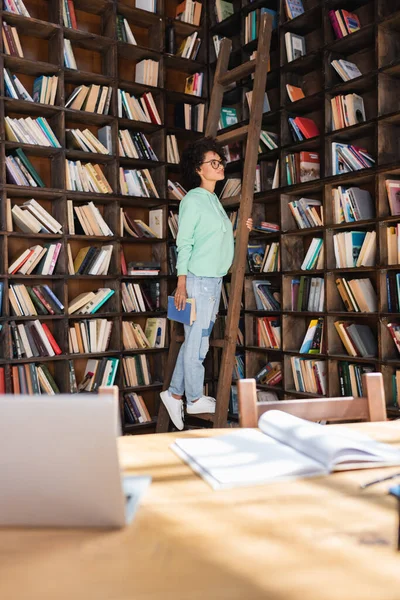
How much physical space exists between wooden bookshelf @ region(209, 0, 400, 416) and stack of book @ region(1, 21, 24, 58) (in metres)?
1.47

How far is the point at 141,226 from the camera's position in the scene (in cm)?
410

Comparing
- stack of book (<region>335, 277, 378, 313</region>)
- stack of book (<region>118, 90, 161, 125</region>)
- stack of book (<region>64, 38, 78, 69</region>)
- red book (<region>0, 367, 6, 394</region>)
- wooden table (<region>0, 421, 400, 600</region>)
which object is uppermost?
stack of book (<region>64, 38, 78, 69</region>)

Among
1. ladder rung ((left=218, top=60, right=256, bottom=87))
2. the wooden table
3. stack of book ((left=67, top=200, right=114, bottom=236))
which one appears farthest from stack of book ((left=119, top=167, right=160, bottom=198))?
the wooden table

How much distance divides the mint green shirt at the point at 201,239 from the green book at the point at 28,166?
89cm

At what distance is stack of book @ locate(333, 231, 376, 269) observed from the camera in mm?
3297

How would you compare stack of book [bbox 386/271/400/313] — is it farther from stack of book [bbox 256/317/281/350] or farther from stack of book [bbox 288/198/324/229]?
stack of book [bbox 256/317/281/350]

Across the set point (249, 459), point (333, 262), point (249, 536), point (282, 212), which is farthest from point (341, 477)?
point (282, 212)

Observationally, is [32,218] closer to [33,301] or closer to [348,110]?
[33,301]

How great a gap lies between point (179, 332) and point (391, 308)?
1309 mm

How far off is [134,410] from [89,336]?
0.60 metres

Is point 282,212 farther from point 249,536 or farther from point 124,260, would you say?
point 249,536

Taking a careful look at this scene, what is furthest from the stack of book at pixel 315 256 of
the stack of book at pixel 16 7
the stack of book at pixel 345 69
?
the stack of book at pixel 16 7

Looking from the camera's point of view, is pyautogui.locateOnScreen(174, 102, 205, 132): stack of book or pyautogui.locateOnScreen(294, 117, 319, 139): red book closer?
pyautogui.locateOnScreen(294, 117, 319, 139): red book

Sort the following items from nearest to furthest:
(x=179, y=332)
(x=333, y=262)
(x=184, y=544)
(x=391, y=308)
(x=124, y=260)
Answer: (x=184, y=544) < (x=391, y=308) < (x=333, y=262) < (x=179, y=332) < (x=124, y=260)
